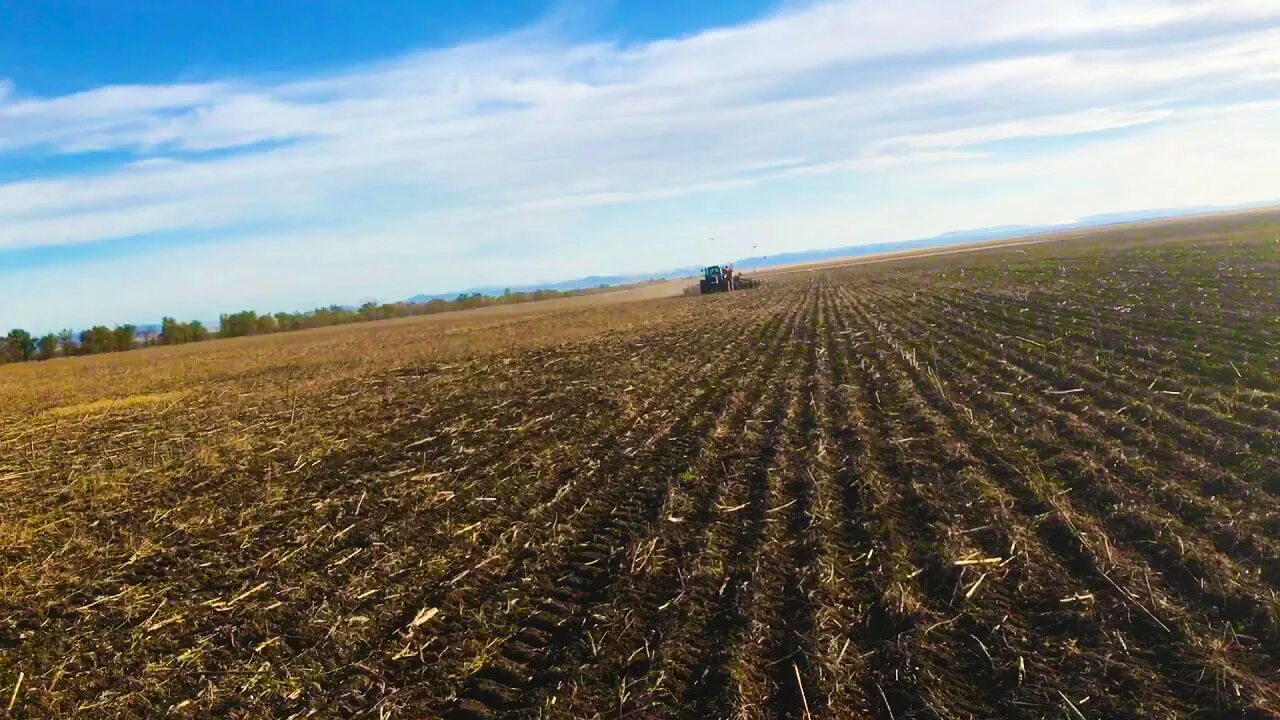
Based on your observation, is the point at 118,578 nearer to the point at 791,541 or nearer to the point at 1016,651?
the point at 791,541

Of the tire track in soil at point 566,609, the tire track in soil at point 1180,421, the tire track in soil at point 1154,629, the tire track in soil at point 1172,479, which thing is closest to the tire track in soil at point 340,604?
the tire track in soil at point 566,609

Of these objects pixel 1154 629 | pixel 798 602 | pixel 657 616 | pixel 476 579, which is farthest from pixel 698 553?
pixel 1154 629

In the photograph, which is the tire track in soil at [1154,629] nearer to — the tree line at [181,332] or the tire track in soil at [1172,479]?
the tire track in soil at [1172,479]

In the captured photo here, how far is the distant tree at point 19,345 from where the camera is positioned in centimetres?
6384

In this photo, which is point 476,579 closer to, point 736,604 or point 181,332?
point 736,604

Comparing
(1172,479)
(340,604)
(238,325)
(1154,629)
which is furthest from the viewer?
(238,325)

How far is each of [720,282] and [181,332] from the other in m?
48.6

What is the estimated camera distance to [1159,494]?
752cm

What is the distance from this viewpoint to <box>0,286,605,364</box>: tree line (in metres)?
64.7

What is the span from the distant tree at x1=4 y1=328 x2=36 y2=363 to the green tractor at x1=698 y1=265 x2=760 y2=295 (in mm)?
54393

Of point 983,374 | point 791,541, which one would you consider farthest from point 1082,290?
point 791,541

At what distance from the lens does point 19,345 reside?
64188 millimetres

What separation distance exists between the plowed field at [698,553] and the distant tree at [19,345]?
6220 cm

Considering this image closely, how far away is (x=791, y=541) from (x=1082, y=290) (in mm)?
25119
